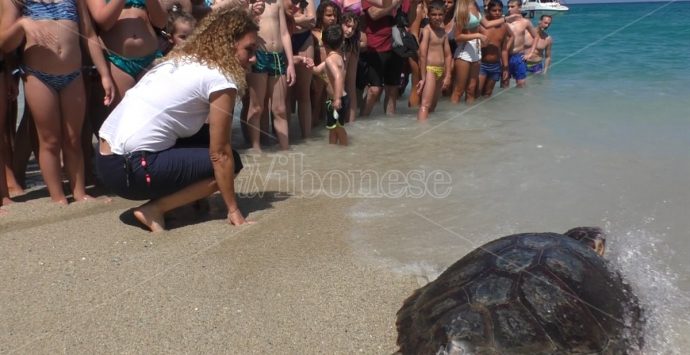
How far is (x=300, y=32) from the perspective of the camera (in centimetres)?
672

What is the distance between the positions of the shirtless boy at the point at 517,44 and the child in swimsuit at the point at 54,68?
796 cm

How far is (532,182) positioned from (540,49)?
28.1ft

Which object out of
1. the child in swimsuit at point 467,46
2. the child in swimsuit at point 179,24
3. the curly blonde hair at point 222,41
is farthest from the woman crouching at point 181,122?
the child in swimsuit at point 467,46

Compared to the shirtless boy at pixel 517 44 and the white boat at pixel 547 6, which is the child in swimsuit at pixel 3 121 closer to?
the shirtless boy at pixel 517 44

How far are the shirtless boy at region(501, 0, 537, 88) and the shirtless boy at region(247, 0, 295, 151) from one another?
18.2ft

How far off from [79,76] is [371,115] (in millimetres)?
4744

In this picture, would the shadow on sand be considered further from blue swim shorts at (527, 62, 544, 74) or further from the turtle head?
blue swim shorts at (527, 62, 544, 74)

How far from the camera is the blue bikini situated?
161 inches

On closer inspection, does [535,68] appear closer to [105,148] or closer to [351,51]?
[351,51]

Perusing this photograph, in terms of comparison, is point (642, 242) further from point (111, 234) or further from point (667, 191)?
point (111, 234)

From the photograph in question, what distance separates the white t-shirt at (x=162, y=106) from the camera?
3816mm

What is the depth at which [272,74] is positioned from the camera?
6.18 meters

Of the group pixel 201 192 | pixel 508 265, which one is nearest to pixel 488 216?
pixel 508 265

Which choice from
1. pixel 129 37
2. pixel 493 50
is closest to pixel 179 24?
pixel 129 37
